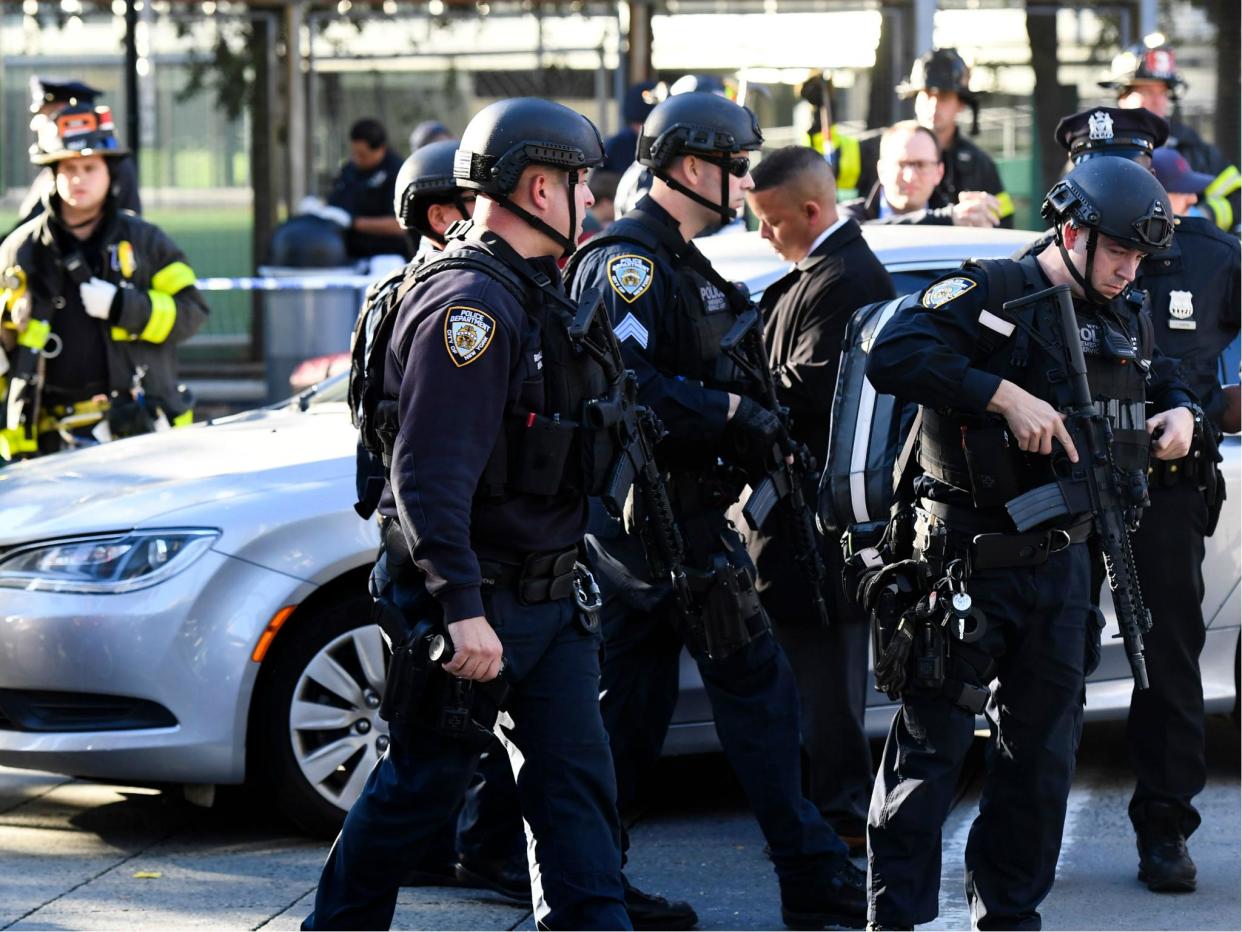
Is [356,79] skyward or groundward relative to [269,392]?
skyward

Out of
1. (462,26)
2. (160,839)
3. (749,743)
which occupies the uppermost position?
(462,26)

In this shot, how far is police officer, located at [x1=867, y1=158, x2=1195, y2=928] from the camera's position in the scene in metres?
4.45

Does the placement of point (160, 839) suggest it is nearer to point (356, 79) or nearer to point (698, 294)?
point (698, 294)

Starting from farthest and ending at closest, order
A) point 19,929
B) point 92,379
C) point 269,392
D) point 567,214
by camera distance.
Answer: point 269,392
point 92,379
point 19,929
point 567,214

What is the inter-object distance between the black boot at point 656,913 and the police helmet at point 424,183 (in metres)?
1.77

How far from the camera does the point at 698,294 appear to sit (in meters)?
5.00

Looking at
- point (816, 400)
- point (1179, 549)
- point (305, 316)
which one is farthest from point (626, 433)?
point (305, 316)

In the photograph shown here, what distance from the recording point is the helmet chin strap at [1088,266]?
4469 mm

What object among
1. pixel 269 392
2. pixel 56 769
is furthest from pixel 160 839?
pixel 269 392

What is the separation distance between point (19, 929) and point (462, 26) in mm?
10887

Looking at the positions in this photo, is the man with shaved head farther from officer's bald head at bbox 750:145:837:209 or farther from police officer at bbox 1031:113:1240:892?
police officer at bbox 1031:113:1240:892

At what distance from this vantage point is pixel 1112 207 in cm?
441

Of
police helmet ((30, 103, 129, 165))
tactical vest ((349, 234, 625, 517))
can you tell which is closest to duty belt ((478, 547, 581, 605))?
tactical vest ((349, 234, 625, 517))

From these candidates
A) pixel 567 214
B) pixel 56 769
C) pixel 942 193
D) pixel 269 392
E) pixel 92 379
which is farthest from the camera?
pixel 269 392
